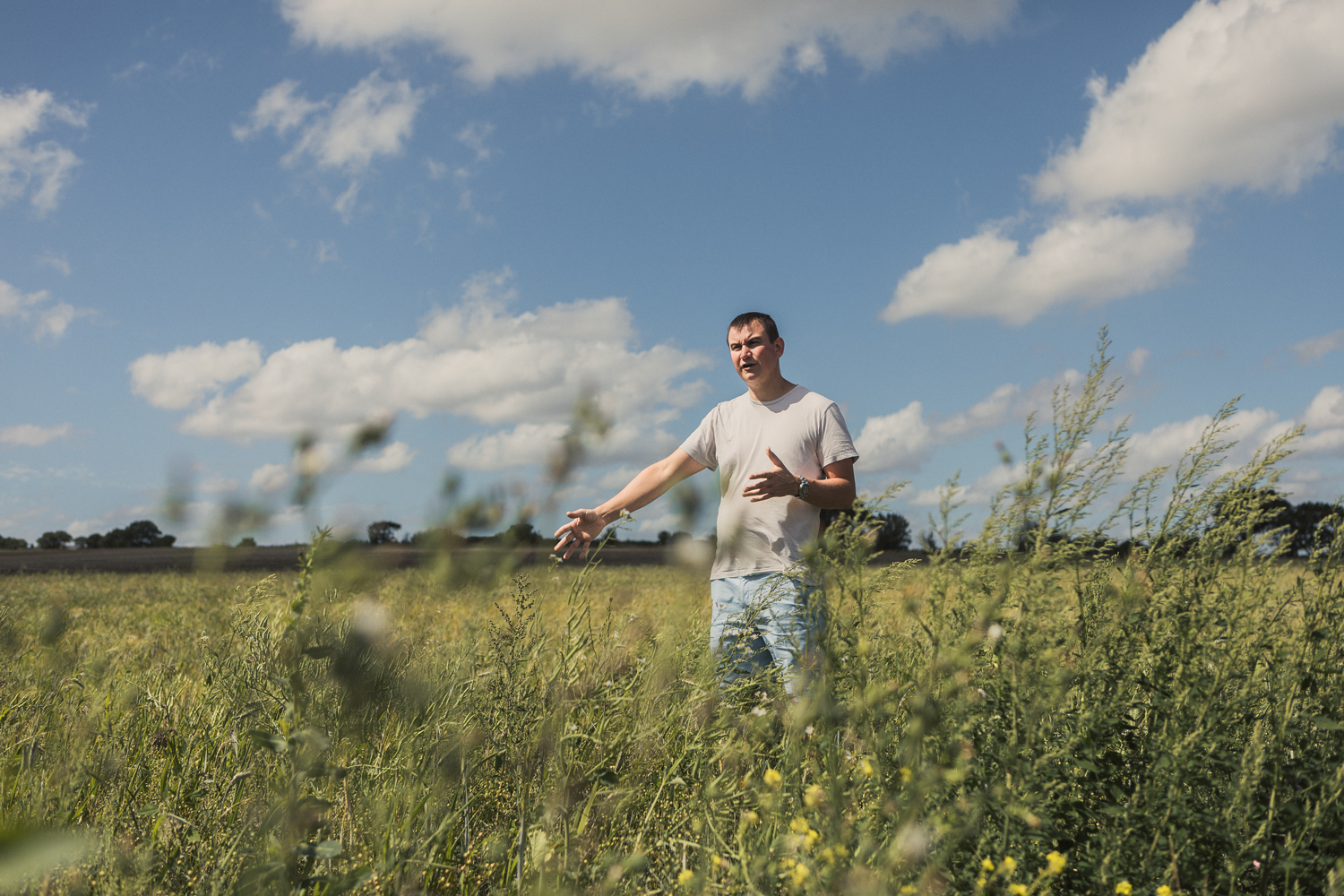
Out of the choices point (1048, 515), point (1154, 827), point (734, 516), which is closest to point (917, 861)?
point (1154, 827)

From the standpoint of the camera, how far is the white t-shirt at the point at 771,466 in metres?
3.21

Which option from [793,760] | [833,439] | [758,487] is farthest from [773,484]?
[793,760]

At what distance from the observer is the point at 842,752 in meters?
2.00

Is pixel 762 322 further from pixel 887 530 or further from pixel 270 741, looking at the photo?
pixel 270 741

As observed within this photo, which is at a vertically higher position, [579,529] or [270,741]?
[579,529]

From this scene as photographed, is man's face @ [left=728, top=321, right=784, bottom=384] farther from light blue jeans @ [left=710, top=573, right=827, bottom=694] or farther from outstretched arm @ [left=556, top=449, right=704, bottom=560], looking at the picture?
light blue jeans @ [left=710, top=573, right=827, bottom=694]

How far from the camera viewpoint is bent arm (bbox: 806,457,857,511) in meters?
3.08

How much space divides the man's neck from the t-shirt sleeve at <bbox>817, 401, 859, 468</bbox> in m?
0.30

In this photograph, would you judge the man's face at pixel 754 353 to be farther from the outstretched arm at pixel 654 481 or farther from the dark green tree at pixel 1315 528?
the dark green tree at pixel 1315 528

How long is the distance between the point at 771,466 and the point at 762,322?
0.65m

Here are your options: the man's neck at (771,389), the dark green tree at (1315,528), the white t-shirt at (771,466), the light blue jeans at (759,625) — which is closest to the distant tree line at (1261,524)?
the dark green tree at (1315,528)

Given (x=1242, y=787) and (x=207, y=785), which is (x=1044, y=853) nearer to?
(x=1242, y=787)

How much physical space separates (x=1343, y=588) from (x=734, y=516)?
1.96 meters

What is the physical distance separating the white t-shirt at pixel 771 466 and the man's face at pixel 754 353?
5.5 inches
